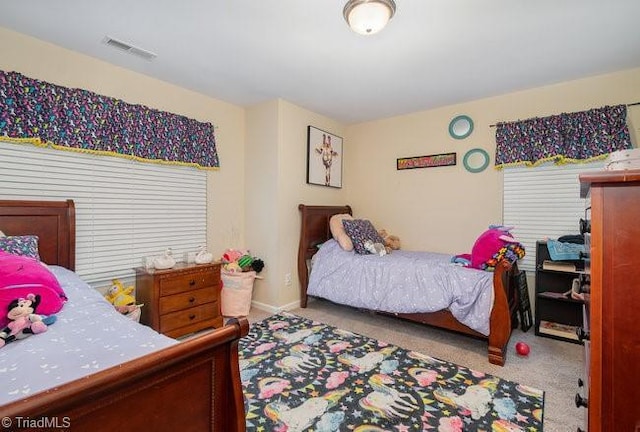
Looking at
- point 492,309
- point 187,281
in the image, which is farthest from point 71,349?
point 492,309

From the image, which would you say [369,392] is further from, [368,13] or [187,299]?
[368,13]

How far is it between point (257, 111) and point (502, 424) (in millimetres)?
3553

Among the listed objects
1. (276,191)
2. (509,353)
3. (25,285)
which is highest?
(276,191)

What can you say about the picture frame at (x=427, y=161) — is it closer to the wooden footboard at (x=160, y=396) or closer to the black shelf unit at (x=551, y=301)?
the black shelf unit at (x=551, y=301)

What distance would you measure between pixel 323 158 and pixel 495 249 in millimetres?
2332

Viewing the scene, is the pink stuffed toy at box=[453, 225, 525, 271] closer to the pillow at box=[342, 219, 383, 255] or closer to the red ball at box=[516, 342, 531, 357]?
the red ball at box=[516, 342, 531, 357]

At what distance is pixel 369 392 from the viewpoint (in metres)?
Result: 1.89

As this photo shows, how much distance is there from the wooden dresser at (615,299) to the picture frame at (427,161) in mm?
2928

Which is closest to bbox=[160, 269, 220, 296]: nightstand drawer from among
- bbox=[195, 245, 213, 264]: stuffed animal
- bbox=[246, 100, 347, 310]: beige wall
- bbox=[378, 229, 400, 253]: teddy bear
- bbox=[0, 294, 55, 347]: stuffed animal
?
bbox=[195, 245, 213, 264]: stuffed animal

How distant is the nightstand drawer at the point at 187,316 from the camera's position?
262 cm

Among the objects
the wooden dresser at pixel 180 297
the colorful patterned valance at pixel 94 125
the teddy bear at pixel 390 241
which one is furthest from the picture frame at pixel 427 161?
the wooden dresser at pixel 180 297

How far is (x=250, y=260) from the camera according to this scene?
342cm

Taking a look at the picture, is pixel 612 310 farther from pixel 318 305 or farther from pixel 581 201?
pixel 318 305

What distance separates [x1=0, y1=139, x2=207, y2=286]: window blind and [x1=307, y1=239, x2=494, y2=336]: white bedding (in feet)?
4.84
